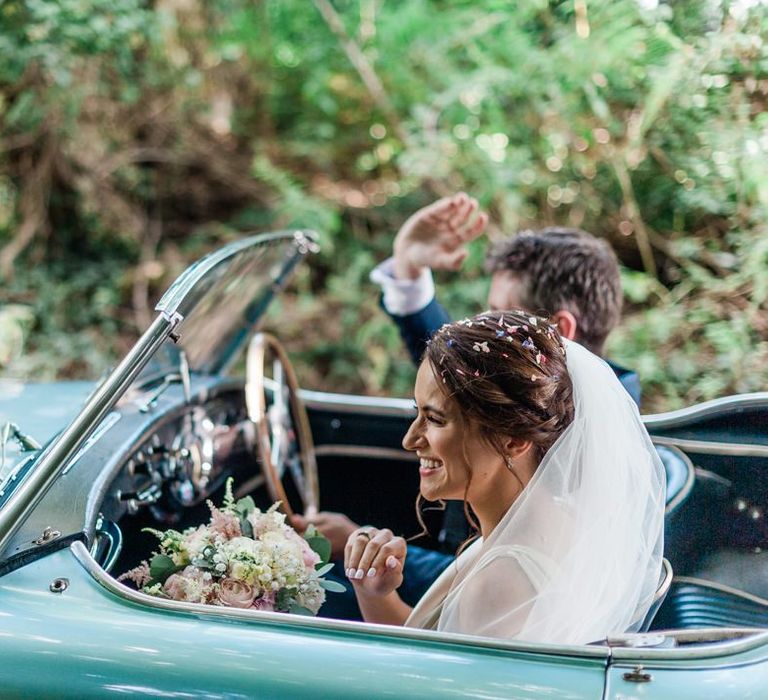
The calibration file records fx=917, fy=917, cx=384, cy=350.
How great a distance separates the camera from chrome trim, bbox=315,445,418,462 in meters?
3.05

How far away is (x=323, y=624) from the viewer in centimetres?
151

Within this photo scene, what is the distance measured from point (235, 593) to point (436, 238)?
1.62 meters

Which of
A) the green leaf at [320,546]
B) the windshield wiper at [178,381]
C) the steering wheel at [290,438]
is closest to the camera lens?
the green leaf at [320,546]

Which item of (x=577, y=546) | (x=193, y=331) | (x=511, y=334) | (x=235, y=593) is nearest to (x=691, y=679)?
(x=577, y=546)

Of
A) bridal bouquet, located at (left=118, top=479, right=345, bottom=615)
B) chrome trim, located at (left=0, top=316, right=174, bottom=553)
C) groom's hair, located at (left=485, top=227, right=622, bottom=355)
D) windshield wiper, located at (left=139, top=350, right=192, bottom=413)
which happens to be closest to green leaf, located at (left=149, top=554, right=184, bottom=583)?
bridal bouquet, located at (left=118, top=479, right=345, bottom=615)

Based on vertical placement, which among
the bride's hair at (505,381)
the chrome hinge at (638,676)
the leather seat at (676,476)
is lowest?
the leather seat at (676,476)

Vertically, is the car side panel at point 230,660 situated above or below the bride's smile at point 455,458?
below

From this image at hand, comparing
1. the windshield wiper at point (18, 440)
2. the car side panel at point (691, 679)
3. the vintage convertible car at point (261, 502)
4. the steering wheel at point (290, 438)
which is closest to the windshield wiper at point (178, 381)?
the vintage convertible car at point (261, 502)

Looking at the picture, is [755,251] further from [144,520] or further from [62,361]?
[62,361]

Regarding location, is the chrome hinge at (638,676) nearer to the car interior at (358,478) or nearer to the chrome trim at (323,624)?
the chrome trim at (323,624)

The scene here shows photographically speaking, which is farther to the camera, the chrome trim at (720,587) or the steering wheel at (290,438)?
the steering wheel at (290,438)

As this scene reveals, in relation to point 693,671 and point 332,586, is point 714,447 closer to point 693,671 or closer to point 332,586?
point 693,671

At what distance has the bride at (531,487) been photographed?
1.61 metres

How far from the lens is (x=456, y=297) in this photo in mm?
5617
